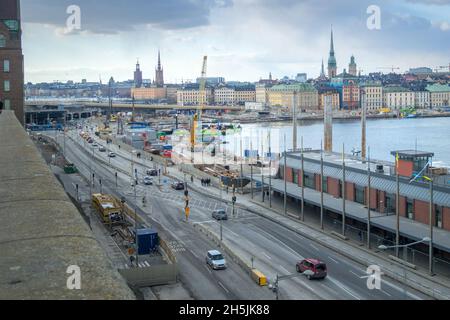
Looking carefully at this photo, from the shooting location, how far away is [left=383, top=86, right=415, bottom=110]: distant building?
15038 cm

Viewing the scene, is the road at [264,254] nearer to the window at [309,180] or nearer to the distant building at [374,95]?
the window at [309,180]

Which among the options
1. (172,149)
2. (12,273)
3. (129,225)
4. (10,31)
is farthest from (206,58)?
(12,273)

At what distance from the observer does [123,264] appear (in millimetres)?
16188

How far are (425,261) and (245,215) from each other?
28.6ft

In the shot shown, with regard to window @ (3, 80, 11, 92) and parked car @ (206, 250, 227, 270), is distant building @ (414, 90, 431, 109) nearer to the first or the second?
window @ (3, 80, 11, 92)

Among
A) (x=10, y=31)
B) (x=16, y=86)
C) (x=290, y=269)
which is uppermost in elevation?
(x=10, y=31)

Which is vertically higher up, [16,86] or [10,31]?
[10,31]

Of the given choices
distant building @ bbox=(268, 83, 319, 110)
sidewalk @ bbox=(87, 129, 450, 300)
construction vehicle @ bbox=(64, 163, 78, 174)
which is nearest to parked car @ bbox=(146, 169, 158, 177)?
construction vehicle @ bbox=(64, 163, 78, 174)

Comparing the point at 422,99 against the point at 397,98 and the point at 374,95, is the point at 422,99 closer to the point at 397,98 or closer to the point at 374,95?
the point at 397,98

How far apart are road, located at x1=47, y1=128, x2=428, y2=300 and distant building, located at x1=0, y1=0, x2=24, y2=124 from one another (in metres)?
9.91

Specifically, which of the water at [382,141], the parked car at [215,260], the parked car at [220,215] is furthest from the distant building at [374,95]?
the parked car at [215,260]

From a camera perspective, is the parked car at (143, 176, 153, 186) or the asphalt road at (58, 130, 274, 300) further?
the parked car at (143, 176, 153, 186)

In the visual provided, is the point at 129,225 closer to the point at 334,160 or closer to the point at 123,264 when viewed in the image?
the point at 123,264

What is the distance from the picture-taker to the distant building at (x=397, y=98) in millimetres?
150375
